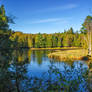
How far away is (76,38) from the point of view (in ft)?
305

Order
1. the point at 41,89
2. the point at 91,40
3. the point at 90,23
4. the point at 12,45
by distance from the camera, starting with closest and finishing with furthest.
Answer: the point at 41,89
the point at 12,45
the point at 90,23
the point at 91,40

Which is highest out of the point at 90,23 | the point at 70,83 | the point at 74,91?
the point at 90,23

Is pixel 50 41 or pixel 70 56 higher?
pixel 50 41

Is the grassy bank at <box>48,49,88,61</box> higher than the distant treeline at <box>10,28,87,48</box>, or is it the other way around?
the distant treeline at <box>10,28,87,48</box>

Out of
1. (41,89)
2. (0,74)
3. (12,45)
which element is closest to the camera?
(41,89)

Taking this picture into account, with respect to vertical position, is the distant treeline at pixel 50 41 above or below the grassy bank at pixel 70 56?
above

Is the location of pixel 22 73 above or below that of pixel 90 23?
below

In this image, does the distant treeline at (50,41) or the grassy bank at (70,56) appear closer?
the grassy bank at (70,56)

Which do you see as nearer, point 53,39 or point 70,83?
point 70,83

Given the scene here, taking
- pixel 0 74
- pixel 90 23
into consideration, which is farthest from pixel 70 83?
pixel 90 23

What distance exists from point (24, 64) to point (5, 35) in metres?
3.08

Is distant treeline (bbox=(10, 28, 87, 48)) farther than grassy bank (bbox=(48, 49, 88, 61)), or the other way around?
distant treeline (bbox=(10, 28, 87, 48))

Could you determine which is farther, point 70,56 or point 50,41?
point 50,41

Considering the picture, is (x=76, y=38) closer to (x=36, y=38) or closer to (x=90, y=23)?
(x=36, y=38)
